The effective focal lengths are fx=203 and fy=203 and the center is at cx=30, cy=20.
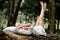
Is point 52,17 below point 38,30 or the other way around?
the other way around

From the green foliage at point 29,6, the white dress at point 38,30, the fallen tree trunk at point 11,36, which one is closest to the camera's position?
the fallen tree trunk at point 11,36

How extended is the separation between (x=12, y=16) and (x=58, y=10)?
2.55m

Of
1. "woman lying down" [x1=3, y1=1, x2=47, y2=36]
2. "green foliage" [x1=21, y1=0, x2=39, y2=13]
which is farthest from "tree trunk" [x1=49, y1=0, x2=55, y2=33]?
"green foliage" [x1=21, y1=0, x2=39, y2=13]

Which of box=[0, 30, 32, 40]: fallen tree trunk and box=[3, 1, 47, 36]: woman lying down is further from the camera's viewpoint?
box=[3, 1, 47, 36]: woman lying down

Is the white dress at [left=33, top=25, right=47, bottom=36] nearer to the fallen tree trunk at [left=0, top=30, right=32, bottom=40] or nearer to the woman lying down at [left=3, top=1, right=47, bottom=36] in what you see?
the woman lying down at [left=3, top=1, right=47, bottom=36]

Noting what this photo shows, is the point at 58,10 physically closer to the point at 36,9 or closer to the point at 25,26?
the point at 36,9

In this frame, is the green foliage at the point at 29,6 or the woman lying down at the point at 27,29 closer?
the woman lying down at the point at 27,29

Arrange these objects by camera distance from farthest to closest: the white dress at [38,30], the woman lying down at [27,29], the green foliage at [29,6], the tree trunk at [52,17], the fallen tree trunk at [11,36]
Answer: the green foliage at [29,6]
the tree trunk at [52,17]
the white dress at [38,30]
the woman lying down at [27,29]
the fallen tree trunk at [11,36]

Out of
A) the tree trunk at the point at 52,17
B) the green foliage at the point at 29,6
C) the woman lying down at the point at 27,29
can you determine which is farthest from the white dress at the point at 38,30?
the green foliage at the point at 29,6

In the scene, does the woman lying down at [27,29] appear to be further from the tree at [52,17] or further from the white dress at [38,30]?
the tree at [52,17]

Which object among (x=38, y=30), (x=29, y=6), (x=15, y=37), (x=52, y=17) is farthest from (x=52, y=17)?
(x=29, y=6)

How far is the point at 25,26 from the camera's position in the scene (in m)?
2.61

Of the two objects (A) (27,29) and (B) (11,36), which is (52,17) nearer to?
(A) (27,29)

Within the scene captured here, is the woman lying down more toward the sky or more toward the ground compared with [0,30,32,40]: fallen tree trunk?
more toward the sky
